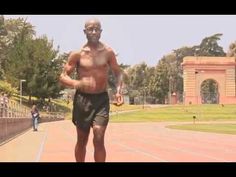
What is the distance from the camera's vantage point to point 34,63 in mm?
86438

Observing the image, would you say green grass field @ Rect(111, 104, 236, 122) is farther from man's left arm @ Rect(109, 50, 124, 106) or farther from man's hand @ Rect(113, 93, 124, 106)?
man's hand @ Rect(113, 93, 124, 106)

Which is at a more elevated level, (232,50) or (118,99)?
(232,50)

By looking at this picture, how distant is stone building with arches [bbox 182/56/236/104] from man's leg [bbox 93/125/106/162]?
4022 inches

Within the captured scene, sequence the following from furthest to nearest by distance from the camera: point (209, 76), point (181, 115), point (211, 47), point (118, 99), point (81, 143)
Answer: point (211, 47) → point (209, 76) → point (181, 115) → point (81, 143) → point (118, 99)

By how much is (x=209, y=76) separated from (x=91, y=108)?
105 metres

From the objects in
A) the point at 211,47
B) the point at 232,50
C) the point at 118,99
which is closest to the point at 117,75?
the point at 118,99

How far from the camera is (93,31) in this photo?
764 cm

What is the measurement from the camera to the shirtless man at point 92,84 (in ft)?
25.1

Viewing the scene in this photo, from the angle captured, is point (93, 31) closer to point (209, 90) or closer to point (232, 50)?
point (209, 90)

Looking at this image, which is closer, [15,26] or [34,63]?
[34,63]
